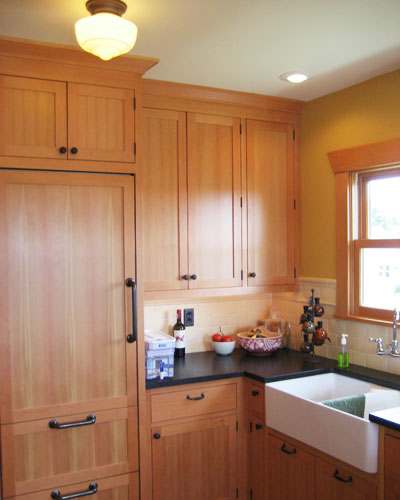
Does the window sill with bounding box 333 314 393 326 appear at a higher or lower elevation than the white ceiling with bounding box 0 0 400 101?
lower

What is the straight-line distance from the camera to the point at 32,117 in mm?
2365

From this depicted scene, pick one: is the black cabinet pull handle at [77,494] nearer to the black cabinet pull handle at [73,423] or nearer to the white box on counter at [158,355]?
the black cabinet pull handle at [73,423]

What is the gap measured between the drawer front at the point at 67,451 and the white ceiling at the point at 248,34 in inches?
71.3

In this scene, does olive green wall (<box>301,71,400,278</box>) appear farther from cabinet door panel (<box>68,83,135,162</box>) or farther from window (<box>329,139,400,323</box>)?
cabinet door panel (<box>68,83,135,162</box>)

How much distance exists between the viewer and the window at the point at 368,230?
2.82 m

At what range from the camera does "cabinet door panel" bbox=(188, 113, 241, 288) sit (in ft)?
10.1

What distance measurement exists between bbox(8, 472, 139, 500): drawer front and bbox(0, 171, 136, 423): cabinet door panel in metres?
0.37

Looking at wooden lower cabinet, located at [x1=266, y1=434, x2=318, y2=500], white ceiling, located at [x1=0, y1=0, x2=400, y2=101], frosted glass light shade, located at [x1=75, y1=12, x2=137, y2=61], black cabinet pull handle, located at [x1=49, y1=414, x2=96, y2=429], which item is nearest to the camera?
frosted glass light shade, located at [x1=75, y1=12, x2=137, y2=61]

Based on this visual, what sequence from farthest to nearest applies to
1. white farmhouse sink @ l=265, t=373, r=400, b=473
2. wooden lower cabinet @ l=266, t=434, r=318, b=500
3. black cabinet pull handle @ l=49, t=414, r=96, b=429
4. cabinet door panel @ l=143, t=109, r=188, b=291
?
1. cabinet door panel @ l=143, t=109, r=188, b=291
2. wooden lower cabinet @ l=266, t=434, r=318, b=500
3. black cabinet pull handle @ l=49, t=414, r=96, b=429
4. white farmhouse sink @ l=265, t=373, r=400, b=473

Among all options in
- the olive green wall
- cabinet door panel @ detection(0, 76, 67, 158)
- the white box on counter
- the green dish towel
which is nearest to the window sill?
the olive green wall

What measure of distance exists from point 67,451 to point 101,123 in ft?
5.32

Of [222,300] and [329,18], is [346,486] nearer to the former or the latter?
[222,300]

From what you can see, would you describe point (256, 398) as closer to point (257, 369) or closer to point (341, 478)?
point (257, 369)

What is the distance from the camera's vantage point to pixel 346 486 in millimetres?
2305
